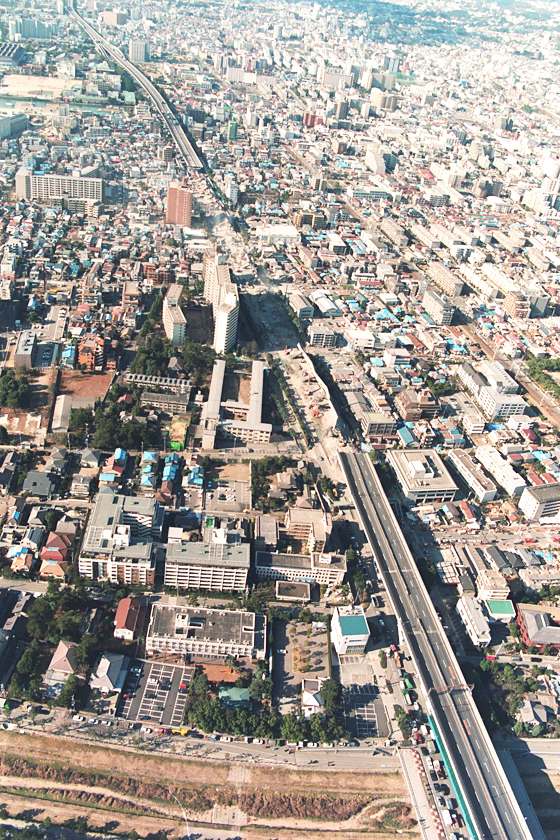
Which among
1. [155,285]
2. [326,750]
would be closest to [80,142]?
[155,285]

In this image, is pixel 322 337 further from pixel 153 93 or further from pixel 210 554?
pixel 153 93

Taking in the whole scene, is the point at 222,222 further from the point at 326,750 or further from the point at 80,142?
the point at 326,750

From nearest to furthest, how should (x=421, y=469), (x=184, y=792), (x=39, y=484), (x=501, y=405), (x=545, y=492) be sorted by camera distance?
(x=184, y=792), (x=39, y=484), (x=545, y=492), (x=421, y=469), (x=501, y=405)

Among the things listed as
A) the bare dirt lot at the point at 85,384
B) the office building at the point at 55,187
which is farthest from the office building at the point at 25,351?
the office building at the point at 55,187

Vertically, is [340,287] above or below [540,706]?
above

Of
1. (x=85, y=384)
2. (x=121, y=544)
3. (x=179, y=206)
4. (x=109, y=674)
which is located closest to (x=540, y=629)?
(x=109, y=674)
